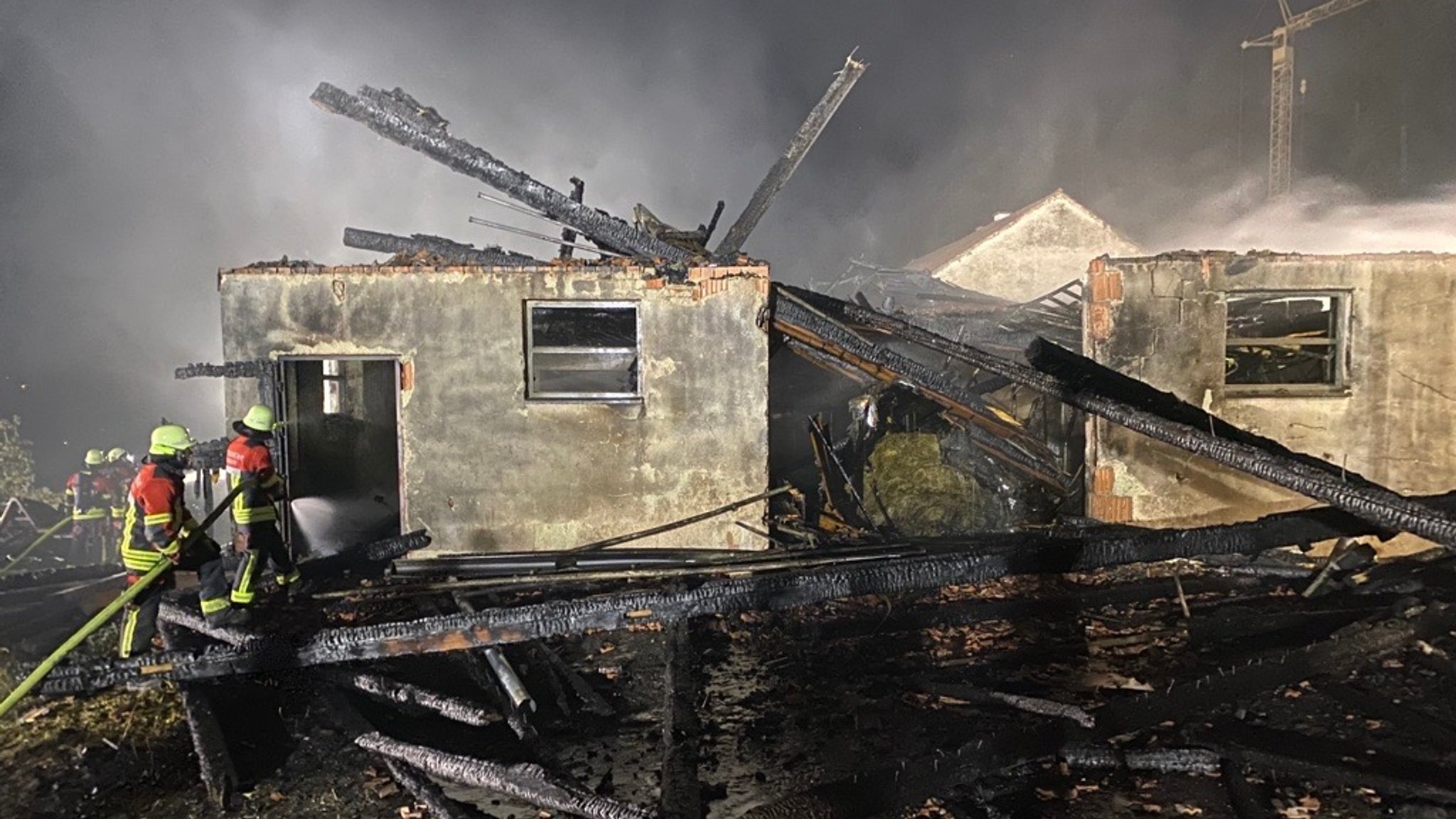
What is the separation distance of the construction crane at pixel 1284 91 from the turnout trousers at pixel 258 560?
52325 millimetres

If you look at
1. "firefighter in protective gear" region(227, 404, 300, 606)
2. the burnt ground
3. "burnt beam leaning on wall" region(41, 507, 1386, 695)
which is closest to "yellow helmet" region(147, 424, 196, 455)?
"firefighter in protective gear" region(227, 404, 300, 606)

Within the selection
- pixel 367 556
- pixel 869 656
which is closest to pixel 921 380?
pixel 869 656

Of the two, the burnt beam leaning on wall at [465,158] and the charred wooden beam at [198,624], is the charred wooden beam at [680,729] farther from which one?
the burnt beam leaning on wall at [465,158]

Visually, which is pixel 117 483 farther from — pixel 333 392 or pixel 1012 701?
pixel 1012 701

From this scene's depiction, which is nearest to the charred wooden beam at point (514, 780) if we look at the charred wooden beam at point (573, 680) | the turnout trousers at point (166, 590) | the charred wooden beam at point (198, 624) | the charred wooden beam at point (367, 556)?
the charred wooden beam at point (573, 680)

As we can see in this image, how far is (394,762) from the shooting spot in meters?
4.46

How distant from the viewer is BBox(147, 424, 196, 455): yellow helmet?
245 inches

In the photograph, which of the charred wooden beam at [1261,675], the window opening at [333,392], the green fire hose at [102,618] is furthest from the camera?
the window opening at [333,392]

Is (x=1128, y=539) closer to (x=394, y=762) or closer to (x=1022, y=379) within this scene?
(x=1022, y=379)

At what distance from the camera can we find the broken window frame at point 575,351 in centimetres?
841

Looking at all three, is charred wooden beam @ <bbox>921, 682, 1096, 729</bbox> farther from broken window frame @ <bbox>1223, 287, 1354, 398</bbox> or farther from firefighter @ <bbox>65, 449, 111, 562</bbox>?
firefighter @ <bbox>65, 449, 111, 562</bbox>

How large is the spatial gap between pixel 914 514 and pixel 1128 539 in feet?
13.4

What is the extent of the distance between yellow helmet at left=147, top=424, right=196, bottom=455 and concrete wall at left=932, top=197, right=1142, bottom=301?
25144mm

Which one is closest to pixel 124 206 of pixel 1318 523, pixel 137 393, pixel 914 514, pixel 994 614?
pixel 137 393
